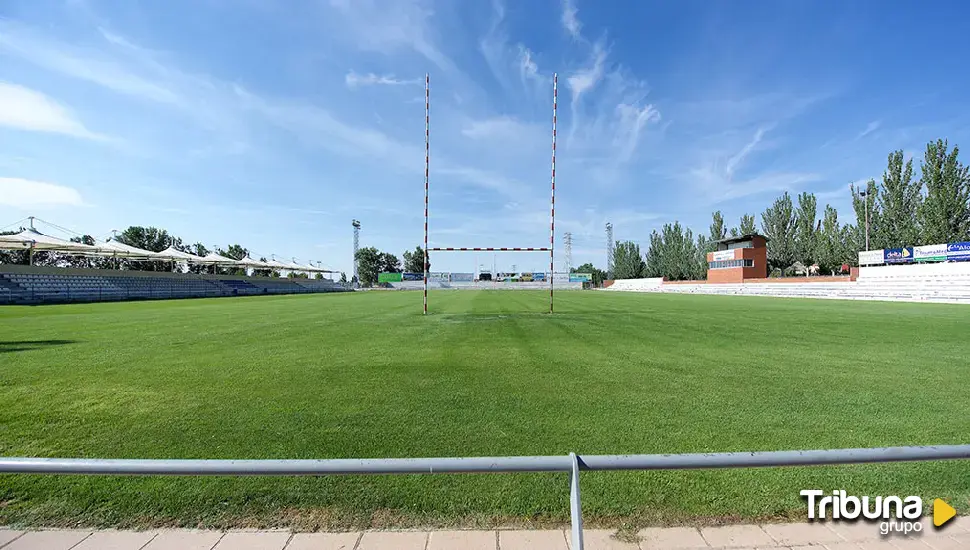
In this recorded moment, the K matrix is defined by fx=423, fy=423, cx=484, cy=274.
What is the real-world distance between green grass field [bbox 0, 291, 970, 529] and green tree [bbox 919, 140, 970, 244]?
4776 cm

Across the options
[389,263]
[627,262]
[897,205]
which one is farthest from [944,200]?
[389,263]

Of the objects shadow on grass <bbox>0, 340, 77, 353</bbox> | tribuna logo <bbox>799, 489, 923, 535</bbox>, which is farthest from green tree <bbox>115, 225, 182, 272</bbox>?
tribuna logo <bbox>799, 489, 923, 535</bbox>

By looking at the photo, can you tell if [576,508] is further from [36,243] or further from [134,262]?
[134,262]

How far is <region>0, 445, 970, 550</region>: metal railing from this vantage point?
1.86m

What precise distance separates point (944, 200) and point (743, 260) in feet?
61.9

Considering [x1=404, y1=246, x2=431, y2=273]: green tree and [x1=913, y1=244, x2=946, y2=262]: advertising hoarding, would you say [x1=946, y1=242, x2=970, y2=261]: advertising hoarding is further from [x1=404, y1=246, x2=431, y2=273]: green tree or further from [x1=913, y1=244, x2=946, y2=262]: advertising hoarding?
[x1=404, y1=246, x2=431, y2=273]: green tree

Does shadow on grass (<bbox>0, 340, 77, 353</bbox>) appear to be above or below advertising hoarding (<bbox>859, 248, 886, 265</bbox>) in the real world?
below

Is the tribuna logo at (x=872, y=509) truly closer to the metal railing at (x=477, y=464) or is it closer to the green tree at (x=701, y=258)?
the metal railing at (x=477, y=464)

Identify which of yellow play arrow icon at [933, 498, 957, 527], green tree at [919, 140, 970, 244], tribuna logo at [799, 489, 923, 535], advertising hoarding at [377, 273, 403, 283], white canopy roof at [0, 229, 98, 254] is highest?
green tree at [919, 140, 970, 244]

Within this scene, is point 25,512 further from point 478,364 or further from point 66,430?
point 478,364

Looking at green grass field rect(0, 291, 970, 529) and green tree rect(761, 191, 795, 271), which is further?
green tree rect(761, 191, 795, 271)

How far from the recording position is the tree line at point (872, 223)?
138ft

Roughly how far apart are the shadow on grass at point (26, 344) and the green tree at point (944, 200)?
63434 millimetres

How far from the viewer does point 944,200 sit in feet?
137
